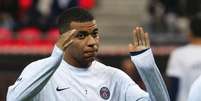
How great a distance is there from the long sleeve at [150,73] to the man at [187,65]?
2.40m

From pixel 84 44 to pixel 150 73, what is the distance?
502 millimetres

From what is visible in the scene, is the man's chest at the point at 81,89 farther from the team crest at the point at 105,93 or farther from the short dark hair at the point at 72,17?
the short dark hair at the point at 72,17

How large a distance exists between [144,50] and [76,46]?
0.48m

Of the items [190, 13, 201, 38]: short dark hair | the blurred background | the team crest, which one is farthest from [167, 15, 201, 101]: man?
the blurred background

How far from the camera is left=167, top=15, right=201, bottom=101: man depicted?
788 centimetres

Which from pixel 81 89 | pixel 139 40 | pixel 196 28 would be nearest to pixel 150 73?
pixel 139 40

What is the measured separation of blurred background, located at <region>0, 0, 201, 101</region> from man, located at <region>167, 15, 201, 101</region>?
3.83 metres

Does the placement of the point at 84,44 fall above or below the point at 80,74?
above

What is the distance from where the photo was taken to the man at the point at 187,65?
7.88 metres

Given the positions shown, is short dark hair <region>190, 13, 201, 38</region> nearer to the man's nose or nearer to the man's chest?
the man's chest

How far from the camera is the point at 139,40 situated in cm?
553

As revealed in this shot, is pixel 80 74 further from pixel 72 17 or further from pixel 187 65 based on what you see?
pixel 187 65

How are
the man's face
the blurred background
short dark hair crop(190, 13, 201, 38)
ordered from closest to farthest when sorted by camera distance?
the man's face
short dark hair crop(190, 13, 201, 38)
the blurred background

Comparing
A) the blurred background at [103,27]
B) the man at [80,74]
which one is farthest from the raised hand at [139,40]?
the blurred background at [103,27]
